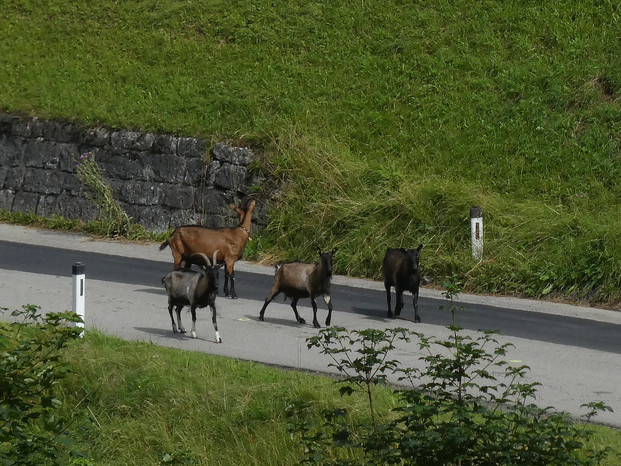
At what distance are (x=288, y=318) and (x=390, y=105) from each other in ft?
25.2

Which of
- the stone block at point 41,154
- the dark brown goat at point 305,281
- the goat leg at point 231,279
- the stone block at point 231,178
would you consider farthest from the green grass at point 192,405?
the stone block at point 41,154

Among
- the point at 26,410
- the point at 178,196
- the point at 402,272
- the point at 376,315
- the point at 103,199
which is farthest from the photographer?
the point at 103,199

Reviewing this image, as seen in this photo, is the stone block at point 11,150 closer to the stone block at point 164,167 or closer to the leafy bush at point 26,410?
the stone block at point 164,167

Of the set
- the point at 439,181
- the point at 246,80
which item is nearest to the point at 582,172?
the point at 439,181

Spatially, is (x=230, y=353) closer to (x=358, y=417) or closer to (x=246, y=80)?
(x=358, y=417)

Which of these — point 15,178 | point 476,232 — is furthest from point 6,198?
point 476,232

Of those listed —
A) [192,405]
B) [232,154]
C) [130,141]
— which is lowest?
[192,405]

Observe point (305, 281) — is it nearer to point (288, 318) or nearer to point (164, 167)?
point (288, 318)

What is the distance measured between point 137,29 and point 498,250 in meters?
12.4

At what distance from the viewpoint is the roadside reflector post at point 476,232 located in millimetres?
17859

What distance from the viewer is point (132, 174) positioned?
72.3ft

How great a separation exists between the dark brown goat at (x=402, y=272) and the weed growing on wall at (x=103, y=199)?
7509mm

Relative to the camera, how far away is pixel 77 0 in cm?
2831

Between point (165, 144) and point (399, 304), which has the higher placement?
point (165, 144)
